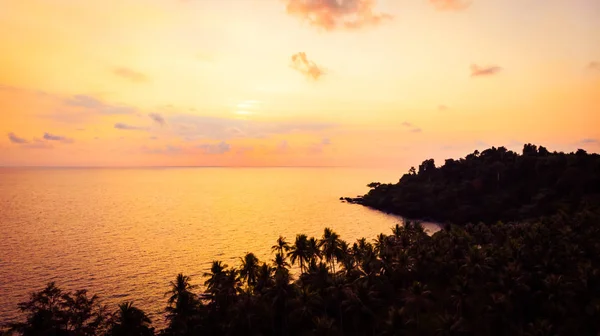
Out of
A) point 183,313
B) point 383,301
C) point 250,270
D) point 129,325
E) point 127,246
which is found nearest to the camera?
point 129,325

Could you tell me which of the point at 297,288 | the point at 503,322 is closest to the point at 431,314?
the point at 503,322

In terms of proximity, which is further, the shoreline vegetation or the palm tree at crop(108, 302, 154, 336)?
the shoreline vegetation

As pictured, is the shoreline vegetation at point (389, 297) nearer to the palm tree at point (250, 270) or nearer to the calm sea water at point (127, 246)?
the palm tree at point (250, 270)

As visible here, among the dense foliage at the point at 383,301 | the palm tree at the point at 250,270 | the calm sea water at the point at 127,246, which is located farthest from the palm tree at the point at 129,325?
the calm sea water at the point at 127,246

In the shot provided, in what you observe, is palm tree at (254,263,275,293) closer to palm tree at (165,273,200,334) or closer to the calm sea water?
palm tree at (165,273,200,334)

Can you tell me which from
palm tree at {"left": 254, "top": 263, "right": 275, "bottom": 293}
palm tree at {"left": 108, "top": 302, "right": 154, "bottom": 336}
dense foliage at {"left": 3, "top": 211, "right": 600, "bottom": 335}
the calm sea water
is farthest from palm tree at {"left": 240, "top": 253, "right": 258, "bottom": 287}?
the calm sea water

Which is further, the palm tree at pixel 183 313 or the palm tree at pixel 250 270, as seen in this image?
the palm tree at pixel 250 270

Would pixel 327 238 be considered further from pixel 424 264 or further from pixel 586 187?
pixel 586 187

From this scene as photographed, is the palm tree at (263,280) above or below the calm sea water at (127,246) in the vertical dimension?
above

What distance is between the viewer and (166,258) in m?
116

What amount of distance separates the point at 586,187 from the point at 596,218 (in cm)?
7406

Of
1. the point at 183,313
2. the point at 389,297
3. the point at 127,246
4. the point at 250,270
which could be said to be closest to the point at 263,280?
the point at 250,270

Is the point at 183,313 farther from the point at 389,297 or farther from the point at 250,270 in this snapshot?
the point at 389,297

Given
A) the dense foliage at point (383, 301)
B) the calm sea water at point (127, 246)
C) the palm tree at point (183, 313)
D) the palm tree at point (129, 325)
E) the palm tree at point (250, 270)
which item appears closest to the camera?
the palm tree at point (129, 325)
